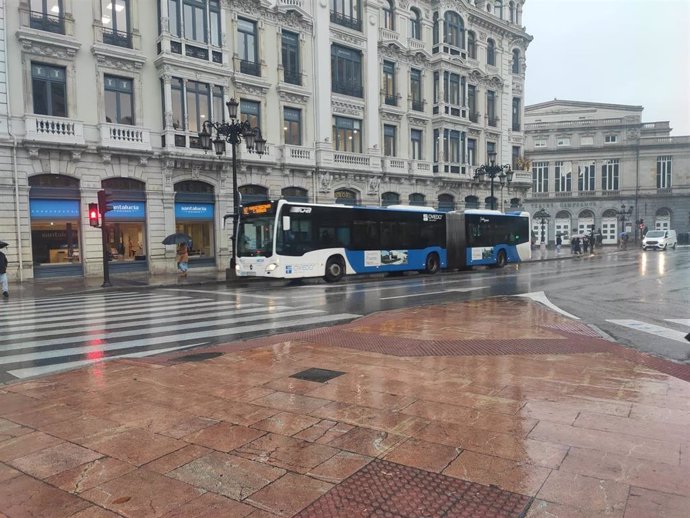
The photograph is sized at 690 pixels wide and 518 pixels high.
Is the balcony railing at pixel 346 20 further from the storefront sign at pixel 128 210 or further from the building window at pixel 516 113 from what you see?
the building window at pixel 516 113

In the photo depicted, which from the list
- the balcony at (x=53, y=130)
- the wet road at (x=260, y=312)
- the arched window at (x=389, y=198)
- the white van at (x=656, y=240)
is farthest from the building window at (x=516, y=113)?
the balcony at (x=53, y=130)

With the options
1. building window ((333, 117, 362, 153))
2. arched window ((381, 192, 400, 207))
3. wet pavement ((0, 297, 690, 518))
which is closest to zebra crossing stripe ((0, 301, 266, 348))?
wet pavement ((0, 297, 690, 518))

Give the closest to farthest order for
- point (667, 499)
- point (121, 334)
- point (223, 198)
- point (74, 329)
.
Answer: point (667, 499) → point (121, 334) → point (74, 329) → point (223, 198)

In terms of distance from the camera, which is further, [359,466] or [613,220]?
[613,220]

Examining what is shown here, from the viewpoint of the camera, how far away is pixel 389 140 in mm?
36031

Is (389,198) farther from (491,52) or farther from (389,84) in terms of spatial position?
(491,52)

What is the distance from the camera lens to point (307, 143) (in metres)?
30.9

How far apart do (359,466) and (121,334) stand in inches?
286

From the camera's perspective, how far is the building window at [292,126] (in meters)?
30.2

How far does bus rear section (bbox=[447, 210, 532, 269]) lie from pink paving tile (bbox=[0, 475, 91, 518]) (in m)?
23.5

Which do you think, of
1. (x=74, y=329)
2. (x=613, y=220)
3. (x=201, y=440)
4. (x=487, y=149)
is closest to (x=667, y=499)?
(x=201, y=440)

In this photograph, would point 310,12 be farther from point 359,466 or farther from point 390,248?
point 359,466

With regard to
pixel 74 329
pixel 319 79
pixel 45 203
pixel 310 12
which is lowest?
pixel 74 329

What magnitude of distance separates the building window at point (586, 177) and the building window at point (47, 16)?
6631cm
